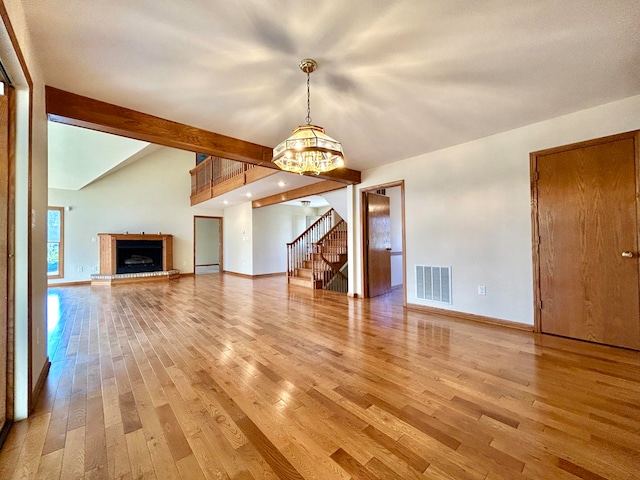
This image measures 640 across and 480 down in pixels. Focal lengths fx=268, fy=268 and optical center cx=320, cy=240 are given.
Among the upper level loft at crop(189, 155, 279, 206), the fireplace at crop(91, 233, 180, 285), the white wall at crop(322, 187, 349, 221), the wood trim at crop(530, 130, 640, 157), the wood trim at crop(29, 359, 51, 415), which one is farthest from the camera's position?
the fireplace at crop(91, 233, 180, 285)

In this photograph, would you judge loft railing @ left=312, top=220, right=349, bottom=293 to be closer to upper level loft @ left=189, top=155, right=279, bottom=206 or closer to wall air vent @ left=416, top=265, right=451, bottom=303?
upper level loft @ left=189, top=155, right=279, bottom=206

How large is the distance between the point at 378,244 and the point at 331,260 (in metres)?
1.57

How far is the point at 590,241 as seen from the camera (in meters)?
3.03

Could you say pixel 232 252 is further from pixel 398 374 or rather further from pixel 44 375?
pixel 398 374

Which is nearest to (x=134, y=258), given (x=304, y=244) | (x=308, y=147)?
(x=304, y=244)

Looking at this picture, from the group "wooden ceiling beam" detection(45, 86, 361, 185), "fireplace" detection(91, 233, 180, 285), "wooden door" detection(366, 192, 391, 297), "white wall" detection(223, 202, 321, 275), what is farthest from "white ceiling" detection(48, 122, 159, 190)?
"wooden door" detection(366, 192, 391, 297)

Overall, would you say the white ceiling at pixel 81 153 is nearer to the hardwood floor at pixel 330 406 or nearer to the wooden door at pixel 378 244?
the hardwood floor at pixel 330 406

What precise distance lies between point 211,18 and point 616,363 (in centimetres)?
438

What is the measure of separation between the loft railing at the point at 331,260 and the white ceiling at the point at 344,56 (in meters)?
4.21

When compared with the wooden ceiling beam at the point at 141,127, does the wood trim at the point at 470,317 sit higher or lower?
lower

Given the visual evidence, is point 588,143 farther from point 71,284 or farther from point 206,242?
point 206,242

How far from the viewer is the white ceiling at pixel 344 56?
1.68 metres

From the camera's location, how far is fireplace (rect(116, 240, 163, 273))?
816 cm

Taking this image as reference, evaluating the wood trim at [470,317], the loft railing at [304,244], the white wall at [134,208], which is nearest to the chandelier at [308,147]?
the wood trim at [470,317]
